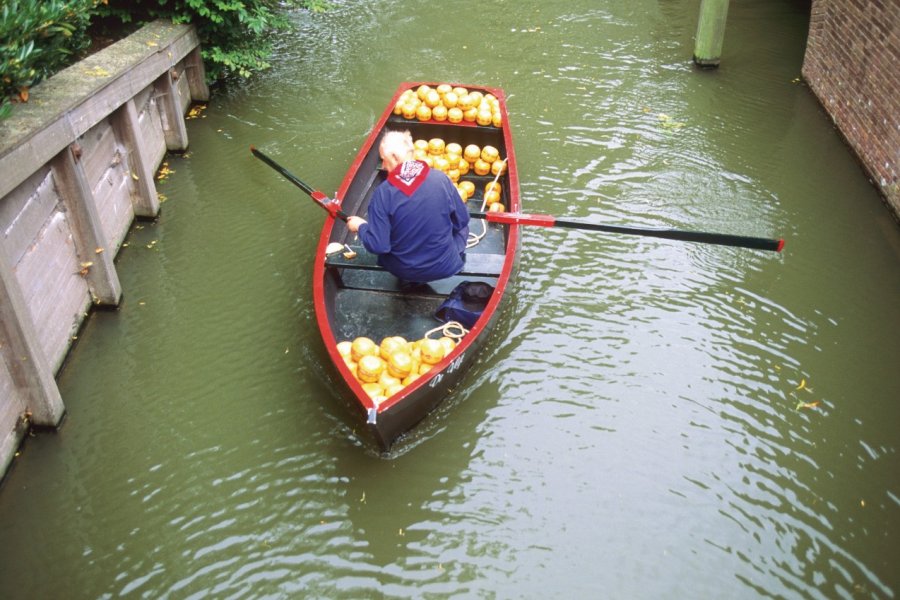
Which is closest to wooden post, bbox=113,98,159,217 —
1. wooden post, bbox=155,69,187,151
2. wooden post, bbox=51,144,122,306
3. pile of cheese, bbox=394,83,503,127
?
wooden post, bbox=155,69,187,151

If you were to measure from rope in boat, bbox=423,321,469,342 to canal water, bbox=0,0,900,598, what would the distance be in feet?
1.40

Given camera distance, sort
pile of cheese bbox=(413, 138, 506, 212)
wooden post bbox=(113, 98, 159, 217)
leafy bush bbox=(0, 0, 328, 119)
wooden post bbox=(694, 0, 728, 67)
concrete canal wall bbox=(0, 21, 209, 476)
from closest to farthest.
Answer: concrete canal wall bbox=(0, 21, 209, 476) → leafy bush bbox=(0, 0, 328, 119) → wooden post bbox=(113, 98, 159, 217) → pile of cheese bbox=(413, 138, 506, 212) → wooden post bbox=(694, 0, 728, 67)

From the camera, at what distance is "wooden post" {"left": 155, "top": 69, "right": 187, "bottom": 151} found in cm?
803

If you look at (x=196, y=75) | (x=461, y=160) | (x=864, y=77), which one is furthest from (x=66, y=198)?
(x=864, y=77)

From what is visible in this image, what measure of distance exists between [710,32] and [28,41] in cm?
847

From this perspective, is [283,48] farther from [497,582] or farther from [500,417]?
[497,582]

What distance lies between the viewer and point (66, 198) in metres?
5.81

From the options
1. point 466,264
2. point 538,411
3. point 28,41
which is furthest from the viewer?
point 466,264

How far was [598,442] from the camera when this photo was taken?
5258mm

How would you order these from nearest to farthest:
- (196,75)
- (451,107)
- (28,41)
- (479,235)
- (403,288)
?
(28,41) → (403,288) → (479,235) → (451,107) → (196,75)

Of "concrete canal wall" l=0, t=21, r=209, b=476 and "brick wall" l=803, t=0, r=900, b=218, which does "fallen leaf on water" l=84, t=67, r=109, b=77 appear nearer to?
"concrete canal wall" l=0, t=21, r=209, b=476

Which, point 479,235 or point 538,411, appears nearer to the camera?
point 538,411

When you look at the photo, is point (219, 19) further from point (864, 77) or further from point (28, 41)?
point (864, 77)

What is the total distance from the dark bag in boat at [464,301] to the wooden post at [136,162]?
351cm
